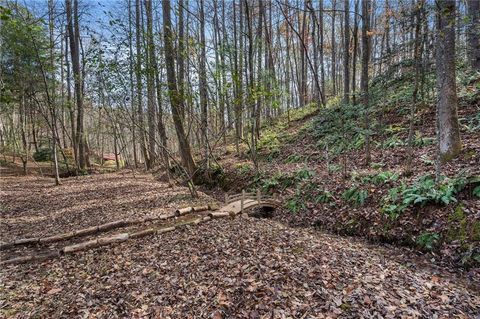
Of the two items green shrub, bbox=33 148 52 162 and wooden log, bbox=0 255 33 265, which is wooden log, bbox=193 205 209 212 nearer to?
wooden log, bbox=0 255 33 265

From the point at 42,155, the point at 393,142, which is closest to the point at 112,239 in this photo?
the point at 393,142

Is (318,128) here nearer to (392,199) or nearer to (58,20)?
(392,199)

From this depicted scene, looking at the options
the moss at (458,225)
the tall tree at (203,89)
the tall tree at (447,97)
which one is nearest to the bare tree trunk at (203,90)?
the tall tree at (203,89)

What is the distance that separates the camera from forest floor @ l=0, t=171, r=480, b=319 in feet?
11.7

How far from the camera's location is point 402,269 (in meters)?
4.65

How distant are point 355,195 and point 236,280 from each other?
4.45 metres

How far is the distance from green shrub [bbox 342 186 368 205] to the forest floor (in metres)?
1.18

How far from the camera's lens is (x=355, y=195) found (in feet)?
23.6

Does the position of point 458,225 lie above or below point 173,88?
below

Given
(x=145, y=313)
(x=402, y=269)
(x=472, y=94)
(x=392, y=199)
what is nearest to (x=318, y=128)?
(x=472, y=94)

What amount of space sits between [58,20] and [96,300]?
50.6 feet

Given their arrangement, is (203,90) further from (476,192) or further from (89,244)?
(476,192)

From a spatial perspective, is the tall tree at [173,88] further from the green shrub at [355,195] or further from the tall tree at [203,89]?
the green shrub at [355,195]

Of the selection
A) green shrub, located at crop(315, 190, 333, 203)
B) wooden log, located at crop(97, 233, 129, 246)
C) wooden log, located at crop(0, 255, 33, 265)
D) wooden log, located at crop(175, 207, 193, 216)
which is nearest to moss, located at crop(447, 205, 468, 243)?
green shrub, located at crop(315, 190, 333, 203)
